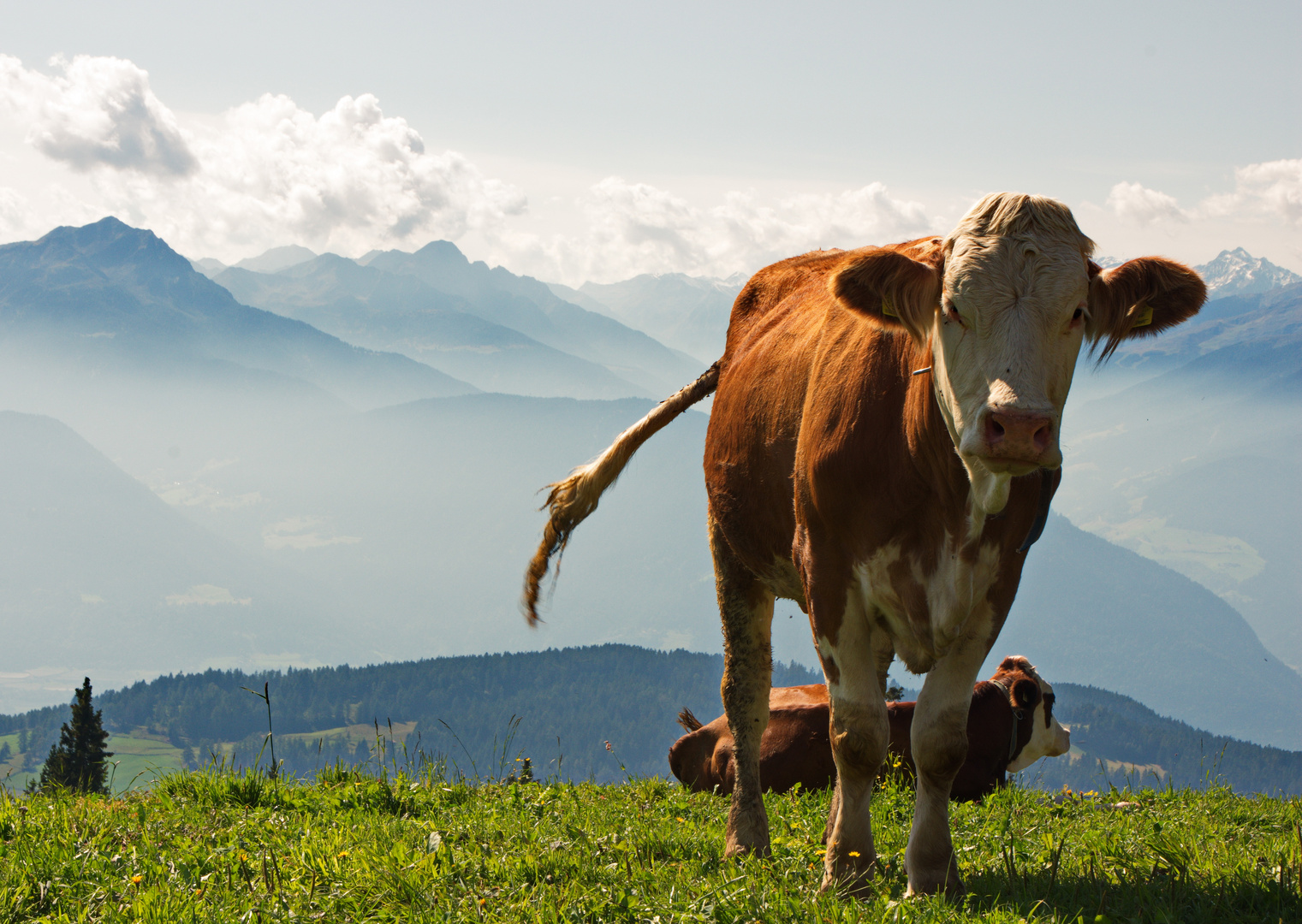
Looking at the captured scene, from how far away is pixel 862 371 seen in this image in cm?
485

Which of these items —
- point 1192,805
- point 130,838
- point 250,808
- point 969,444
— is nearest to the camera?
point 969,444

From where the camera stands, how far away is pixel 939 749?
14.9ft

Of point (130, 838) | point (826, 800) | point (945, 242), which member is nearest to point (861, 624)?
point (945, 242)

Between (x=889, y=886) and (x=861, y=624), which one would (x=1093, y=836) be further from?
(x=861, y=624)

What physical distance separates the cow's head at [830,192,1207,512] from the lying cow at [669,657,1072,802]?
4537mm

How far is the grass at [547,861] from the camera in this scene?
13.1ft

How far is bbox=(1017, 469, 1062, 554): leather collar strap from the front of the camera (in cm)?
437

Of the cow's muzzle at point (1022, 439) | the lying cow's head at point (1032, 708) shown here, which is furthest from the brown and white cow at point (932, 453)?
the lying cow's head at point (1032, 708)

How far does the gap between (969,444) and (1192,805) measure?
5.15 metres

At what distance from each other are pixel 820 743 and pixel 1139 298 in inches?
210

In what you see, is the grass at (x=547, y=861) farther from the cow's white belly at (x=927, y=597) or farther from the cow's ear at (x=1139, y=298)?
the cow's ear at (x=1139, y=298)

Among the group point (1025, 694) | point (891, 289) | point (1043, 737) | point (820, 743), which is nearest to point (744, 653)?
point (820, 743)

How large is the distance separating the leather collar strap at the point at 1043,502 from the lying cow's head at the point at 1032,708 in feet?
16.9

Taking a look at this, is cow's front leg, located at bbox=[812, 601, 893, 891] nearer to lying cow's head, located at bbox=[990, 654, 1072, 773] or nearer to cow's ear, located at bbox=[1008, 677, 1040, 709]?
cow's ear, located at bbox=[1008, 677, 1040, 709]
